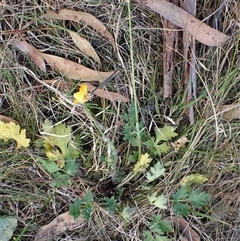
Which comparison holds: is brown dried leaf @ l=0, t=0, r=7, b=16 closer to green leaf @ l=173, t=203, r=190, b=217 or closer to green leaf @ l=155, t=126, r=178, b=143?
green leaf @ l=155, t=126, r=178, b=143

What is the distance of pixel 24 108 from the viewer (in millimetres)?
1390

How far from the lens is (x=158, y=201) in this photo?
138 cm

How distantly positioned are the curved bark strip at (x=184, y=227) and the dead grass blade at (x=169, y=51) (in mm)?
417

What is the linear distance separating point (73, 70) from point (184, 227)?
2.03 feet

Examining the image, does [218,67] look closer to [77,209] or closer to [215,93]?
[215,93]

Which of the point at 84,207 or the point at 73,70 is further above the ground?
the point at 73,70

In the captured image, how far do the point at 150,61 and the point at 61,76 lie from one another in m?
0.28

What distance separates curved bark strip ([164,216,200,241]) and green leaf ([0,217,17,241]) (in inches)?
19.5

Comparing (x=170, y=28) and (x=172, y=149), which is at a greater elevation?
(x=170, y=28)

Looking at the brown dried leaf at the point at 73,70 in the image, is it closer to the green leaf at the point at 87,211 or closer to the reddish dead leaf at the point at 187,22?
the reddish dead leaf at the point at 187,22

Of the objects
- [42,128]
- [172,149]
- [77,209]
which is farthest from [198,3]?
[77,209]

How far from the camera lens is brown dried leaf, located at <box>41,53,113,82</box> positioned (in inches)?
53.3

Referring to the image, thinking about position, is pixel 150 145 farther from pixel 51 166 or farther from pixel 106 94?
pixel 51 166

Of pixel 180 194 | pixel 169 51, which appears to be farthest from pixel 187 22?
pixel 180 194
